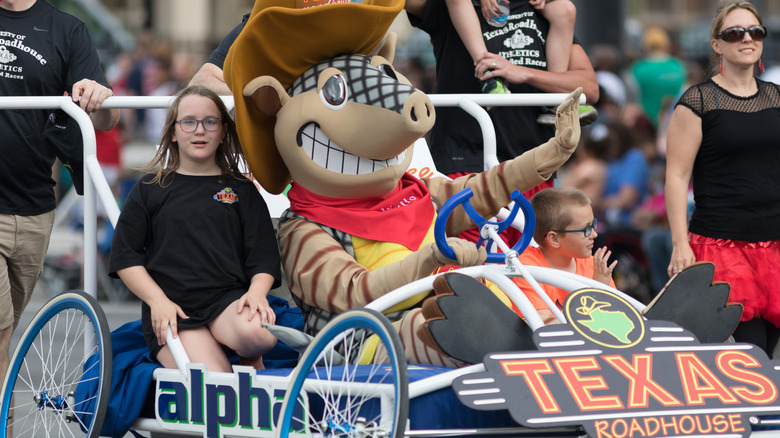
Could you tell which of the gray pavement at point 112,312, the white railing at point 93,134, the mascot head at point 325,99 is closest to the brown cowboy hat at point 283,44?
the mascot head at point 325,99

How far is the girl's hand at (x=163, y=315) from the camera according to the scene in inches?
162

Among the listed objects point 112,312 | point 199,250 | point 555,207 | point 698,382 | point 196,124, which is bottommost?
point 112,312

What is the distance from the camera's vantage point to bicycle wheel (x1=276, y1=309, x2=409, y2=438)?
11.0 ft

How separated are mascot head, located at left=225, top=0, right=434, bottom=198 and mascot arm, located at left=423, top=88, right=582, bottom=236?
0.88 ft

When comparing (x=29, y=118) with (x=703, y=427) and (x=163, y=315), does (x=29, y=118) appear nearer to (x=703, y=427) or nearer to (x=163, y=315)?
(x=163, y=315)

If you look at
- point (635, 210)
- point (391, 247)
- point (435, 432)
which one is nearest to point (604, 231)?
point (635, 210)

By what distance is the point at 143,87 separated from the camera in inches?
621

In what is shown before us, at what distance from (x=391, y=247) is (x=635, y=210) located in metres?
5.68

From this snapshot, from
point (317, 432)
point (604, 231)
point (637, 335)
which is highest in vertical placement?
point (637, 335)

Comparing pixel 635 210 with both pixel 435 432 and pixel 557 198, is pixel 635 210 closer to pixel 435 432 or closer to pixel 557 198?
pixel 557 198

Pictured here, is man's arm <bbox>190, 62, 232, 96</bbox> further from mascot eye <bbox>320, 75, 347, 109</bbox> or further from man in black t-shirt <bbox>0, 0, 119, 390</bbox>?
mascot eye <bbox>320, 75, 347, 109</bbox>

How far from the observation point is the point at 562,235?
4.41 meters

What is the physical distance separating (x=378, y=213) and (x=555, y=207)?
68 cm

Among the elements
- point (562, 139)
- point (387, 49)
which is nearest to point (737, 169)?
point (562, 139)
